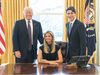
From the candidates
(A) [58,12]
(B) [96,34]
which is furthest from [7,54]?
(B) [96,34]

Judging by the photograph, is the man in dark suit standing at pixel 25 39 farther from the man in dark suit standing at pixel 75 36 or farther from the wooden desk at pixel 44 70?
the wooden desk at pixel 44 70

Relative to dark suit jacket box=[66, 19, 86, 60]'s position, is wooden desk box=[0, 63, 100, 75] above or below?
below

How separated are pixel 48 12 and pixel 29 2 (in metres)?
0.68

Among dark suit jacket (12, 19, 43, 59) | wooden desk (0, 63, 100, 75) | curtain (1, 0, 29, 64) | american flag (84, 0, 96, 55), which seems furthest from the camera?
curtain (1, 0, 29, 64)

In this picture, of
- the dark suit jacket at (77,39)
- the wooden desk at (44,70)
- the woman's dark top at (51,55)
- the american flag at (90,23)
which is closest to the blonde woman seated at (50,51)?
the woman's dark top at (51,55)

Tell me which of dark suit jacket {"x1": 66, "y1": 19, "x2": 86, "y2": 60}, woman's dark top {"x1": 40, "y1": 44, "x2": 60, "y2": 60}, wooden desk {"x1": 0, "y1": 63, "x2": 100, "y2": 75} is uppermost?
dark suit jacket {"x1": 66, "y1": 19, "x2": 86, "y2": 60}

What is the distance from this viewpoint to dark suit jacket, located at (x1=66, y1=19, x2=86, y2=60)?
8.11 ft

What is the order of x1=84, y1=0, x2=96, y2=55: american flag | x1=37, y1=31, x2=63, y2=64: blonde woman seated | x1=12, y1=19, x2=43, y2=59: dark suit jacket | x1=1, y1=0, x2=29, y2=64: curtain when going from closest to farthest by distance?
1. x1=37, y1=31, x2=63, y2=64: blonde woman seated
2. x1=12, y1=19, x2=43, y2=59: dark suit jacket
3. x1=84, y1=0, x2=96, y2=55: american flag
4. x1=1, y1=0, x2=29, y2=64: curtain

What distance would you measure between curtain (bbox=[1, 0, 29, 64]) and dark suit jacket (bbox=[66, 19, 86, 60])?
6.44ft

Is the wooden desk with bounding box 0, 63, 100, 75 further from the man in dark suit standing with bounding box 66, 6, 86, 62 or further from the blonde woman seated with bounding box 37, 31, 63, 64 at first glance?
the man in dark suit standing with bounding box 66, 6, 86, 62

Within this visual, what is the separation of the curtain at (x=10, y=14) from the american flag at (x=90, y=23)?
1767mm

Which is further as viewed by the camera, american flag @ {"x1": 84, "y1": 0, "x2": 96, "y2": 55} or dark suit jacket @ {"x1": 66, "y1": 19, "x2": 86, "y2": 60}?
american flag @ {"x1": 84, "y1": 0, "x2": 96, "y2": 55}

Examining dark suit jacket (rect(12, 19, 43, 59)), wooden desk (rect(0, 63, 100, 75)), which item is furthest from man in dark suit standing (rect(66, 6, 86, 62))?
wooden desk (rect(0, 63, 100, 75))

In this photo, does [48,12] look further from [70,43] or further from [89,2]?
[70,43]
